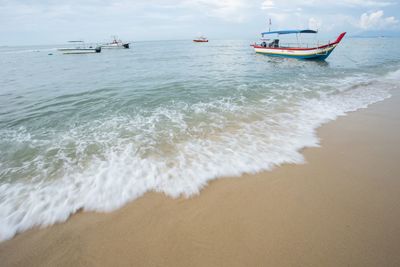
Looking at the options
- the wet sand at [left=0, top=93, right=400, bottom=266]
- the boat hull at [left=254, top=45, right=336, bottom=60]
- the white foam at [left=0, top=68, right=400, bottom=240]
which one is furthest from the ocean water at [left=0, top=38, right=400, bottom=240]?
the boat hull at [left=254, top=45, right=336, bottom=60]

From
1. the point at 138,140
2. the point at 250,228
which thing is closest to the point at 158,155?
the point at 138,140

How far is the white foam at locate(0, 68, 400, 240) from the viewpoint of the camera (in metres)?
3.69

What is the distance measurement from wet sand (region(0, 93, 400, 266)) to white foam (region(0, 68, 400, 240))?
351 millimetres

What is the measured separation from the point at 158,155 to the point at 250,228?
295 cm

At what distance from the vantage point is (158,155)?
16.7 feet

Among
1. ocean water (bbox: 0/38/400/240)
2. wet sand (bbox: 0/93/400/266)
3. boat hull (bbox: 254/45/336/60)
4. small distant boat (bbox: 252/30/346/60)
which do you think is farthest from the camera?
boat hull (bbox: 254/45/336/60)

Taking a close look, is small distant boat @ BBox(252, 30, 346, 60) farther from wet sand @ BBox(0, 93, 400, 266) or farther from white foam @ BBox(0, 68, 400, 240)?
wet sand @ BBox(0, 93, 400, 266)

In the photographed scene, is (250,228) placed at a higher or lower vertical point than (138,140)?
lower

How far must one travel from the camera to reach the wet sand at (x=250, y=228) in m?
2.60

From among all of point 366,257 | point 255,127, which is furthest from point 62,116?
point 366,257

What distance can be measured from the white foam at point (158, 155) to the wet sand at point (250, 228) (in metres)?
0.35

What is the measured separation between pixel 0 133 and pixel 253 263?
29.5 ft

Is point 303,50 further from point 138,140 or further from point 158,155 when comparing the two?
point 158,155

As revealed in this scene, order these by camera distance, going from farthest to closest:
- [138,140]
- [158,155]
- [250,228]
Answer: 1. [138,140]
2. [158,155]
3. [250,228]
